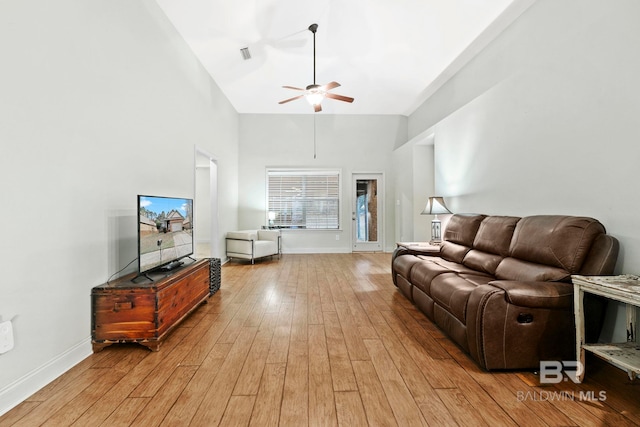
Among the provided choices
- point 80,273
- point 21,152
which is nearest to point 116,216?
point 80,273

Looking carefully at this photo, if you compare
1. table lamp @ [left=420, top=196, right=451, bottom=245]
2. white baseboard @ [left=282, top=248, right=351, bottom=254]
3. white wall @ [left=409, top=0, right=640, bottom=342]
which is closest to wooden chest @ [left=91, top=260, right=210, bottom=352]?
white wall @ [left=409, top=0, right=640, bottom=342]

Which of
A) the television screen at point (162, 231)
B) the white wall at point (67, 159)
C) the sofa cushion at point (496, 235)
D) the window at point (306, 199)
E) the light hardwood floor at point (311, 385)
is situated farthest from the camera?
the window at point (306, 199)

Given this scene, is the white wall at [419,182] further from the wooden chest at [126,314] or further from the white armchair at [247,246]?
the wooden chest at [126,314]

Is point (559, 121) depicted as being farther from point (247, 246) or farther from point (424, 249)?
point (247, 246)

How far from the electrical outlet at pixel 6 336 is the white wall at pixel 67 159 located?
0.05 meters

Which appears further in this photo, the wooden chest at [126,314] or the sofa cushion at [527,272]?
the wooden chest at [126,314]

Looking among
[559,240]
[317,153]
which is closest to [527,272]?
[559,240]

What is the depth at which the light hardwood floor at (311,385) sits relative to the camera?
1.53 m

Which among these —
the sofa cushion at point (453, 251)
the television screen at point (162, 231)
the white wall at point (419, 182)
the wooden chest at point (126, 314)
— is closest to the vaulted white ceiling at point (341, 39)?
the white wall at point (419, 182)

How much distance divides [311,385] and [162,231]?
1941 millimetres

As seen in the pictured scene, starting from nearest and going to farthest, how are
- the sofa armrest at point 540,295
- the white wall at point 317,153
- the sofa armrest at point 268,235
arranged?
the sofa armrest at point 540,295
the sofa armrest at point 268,235
the white wall at point 317,153

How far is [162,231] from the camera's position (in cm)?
273

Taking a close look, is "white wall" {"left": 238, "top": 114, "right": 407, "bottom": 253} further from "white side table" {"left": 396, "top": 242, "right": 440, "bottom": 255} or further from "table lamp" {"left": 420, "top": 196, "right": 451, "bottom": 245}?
"white side table" {"left": 396, "top": 242, "right": 440, "bottom": 255}

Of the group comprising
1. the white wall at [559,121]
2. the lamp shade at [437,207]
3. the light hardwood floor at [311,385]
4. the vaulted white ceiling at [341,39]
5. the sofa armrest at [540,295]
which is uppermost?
the vaulted white ceiling at [341,39]
